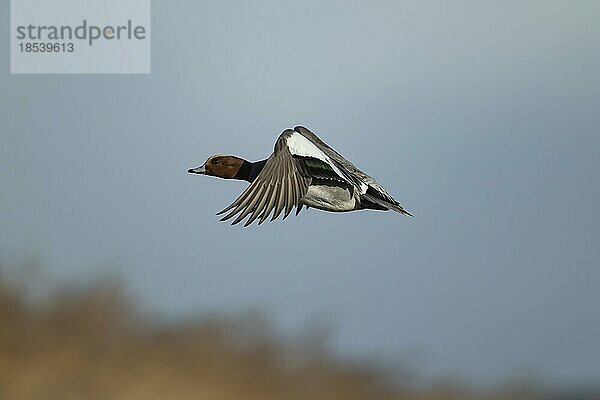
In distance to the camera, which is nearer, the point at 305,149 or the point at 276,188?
the point at 276,188

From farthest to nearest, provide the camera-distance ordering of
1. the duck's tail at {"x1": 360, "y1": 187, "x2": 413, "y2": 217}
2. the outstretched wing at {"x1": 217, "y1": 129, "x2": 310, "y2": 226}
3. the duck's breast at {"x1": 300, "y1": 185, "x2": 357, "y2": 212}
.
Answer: the duck's tail at {"x1": 360, "y1": 187, "x2": 413, "y2": 217}, the duck's breast at {"x1": 300, "y1": 185, "x2": 357, "y2": 212}, the outstretched wing at {"x1": 217, "y1": 129, "x2": 310, "y2": 226}

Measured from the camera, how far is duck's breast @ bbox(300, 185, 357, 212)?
2377 mm

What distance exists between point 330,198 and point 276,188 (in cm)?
28

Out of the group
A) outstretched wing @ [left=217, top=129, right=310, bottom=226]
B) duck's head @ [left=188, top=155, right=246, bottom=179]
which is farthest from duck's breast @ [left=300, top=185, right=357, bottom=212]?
duck's head @ [left=188, top=155, right=246, bottom=179]

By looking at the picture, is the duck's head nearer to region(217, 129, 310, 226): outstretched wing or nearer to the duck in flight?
the duck in flight

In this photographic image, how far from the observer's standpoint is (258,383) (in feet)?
8.30

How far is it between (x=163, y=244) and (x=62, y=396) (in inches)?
18.0

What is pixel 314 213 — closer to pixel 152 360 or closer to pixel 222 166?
pixel 222 166

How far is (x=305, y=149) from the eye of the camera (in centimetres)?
231

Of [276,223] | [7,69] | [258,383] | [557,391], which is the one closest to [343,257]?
[276,223]

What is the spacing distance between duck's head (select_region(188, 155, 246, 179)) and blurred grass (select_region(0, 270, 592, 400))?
14.0 inches

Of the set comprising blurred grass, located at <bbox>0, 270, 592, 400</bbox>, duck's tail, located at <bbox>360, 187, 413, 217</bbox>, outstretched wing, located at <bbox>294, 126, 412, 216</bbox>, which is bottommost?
blurred grass, located at <bbox>0, 270, 592, 400</bbox>

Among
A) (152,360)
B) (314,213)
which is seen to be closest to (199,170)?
(314,213)

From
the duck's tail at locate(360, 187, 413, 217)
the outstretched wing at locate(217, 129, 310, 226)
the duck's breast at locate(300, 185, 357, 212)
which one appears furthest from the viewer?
the duck's tail at locate(360, 187, 413, 217)
